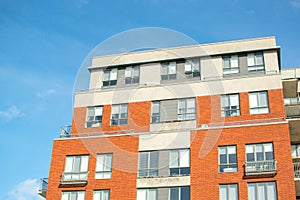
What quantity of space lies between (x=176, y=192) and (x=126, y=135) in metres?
6.69

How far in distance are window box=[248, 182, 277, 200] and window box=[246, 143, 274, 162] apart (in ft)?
6.32

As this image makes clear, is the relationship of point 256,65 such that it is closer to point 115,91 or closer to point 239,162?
point 239,162

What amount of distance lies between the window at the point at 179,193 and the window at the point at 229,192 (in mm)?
2481

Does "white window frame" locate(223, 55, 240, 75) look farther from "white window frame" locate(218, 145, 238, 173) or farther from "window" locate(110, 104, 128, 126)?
"window" locate(110, 104, 128, 126)

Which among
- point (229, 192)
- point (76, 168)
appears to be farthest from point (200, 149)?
point (76, 168)

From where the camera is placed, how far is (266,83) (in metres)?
36.4

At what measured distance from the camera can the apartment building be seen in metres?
32.6

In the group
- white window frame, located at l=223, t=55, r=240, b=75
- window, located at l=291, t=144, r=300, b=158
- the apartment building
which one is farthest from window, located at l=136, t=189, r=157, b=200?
window, located at l=291, t=144, r=300, b=158

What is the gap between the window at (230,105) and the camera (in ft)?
120

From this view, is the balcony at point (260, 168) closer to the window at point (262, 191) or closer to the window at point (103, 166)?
the window at point (262, 191)

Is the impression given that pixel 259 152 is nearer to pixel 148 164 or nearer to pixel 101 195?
pixel 148 164

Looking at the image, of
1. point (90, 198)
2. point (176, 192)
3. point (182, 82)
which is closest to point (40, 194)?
point (90, 198)

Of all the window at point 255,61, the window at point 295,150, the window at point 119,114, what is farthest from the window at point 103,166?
the window at point 295,150

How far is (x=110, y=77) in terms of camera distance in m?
42.1
